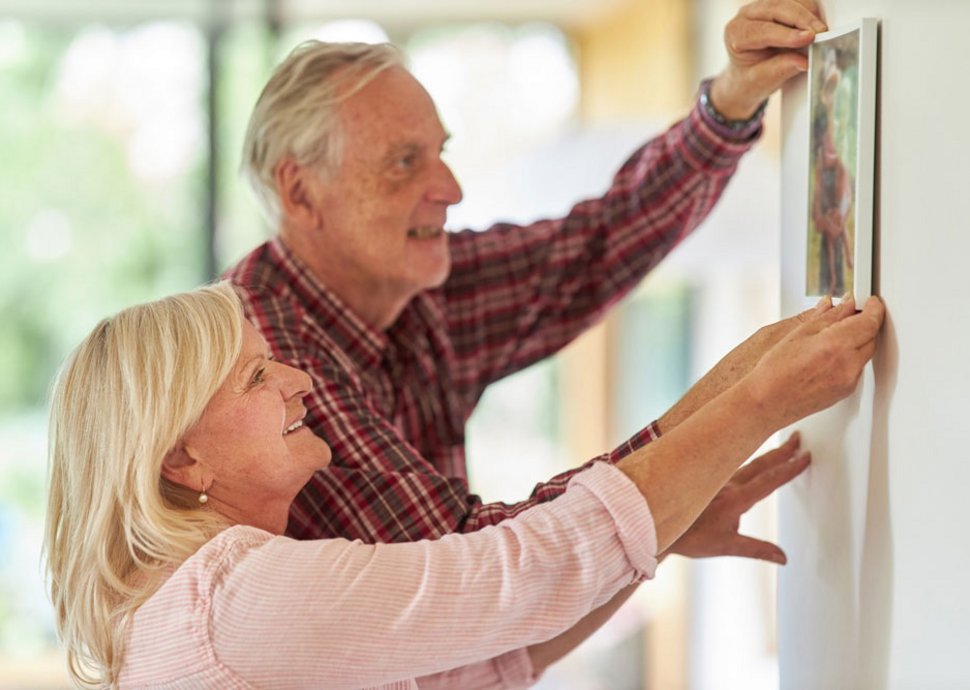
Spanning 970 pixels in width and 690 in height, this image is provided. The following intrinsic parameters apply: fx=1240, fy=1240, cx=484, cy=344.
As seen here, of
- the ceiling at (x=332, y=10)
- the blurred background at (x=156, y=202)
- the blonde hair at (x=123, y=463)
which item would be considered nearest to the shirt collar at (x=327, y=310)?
the blonde hair at (x=123, y=463)

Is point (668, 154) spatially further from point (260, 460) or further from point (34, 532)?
point (34, 532)

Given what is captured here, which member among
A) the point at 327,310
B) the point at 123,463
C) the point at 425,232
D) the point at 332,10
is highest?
the point at 332,10

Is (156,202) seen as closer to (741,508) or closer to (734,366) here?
(741,508)

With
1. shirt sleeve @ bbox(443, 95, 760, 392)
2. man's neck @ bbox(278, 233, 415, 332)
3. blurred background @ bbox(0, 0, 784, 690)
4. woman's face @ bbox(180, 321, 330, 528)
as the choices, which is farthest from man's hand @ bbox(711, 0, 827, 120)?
blurred background @ bbox(0, 0, 784, 690)

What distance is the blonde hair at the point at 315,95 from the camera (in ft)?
5.67

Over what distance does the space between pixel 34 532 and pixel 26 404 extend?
455 mm

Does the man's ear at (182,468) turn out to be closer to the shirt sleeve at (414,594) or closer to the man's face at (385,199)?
the shirt sleeve at (414,594)

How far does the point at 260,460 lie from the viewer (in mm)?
1350

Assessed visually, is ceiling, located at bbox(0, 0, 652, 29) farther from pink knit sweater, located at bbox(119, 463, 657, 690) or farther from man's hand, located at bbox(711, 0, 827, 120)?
pink knit sweater, located at bbox(119, 463, 657, 690)

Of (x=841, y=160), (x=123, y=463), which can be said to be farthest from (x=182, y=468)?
(x=841, y=160)

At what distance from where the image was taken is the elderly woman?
118cm

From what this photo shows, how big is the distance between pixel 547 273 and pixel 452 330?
0.18 metres

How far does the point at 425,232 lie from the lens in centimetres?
178

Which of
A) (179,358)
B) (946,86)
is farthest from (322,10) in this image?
→ (946,86)
